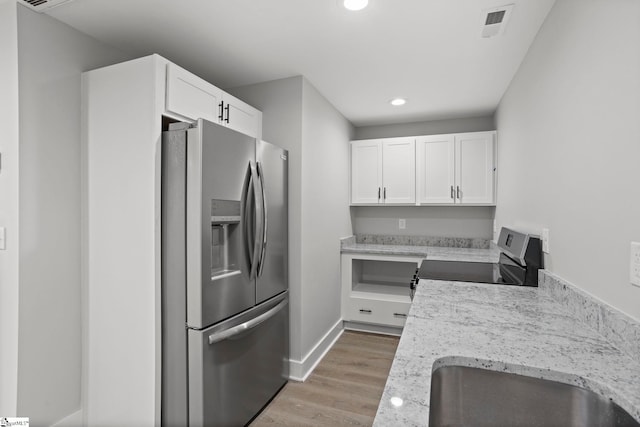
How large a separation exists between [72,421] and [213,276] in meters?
1.16

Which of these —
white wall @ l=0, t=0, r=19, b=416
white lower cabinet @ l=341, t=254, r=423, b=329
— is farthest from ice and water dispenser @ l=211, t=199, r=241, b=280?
white lower cabinet @ l=341, t=254, r=423, b=329

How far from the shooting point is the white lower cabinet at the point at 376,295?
3354mm

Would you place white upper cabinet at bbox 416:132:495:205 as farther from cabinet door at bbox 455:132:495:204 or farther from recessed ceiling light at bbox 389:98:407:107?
recessed ceiling light at bbox 389:98:407:107

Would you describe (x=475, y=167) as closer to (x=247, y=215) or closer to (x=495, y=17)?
(x=495, y=17)

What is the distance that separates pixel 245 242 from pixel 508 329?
142 cm

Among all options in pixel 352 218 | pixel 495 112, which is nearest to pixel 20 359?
pixel 352 218

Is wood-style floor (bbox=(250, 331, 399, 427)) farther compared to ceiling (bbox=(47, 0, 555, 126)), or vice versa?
wood-style floor (bbox=(250, 331, 399, 427))

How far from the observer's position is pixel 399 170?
3.68 metres

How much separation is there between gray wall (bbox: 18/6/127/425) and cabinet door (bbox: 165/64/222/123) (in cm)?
60

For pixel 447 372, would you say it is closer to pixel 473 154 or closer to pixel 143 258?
pixel 143 258

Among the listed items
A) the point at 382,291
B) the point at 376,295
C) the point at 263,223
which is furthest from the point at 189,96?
the point at 382,291

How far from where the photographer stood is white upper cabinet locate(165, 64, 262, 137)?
1752 millimetres

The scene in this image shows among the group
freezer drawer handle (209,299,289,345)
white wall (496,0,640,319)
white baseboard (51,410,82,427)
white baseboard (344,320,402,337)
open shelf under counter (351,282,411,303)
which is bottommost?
white baseboard (344,320,402,337)

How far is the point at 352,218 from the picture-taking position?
404 centimetres
